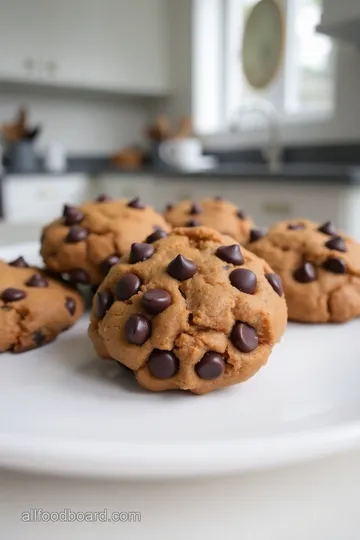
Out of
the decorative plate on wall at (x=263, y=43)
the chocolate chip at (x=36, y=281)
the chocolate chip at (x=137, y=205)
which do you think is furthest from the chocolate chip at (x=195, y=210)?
the decorative plate on wall at (x=263, y=43)

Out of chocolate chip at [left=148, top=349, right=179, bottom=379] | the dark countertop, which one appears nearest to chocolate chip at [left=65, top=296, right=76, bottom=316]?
chocolate chip at [left=148, top=349, right=179, bottom=379]

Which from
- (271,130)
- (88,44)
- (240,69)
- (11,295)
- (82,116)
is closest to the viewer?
(11,295)

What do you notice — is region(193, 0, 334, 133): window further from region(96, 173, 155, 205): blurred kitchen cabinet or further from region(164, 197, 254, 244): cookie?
region(164, 197, 254, 244): cookie

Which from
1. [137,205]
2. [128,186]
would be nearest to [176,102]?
[128,186]

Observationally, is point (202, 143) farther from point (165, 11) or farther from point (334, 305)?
point (334, 305)

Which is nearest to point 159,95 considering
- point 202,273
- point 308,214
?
point 308,214

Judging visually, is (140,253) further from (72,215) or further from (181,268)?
(72,215)
